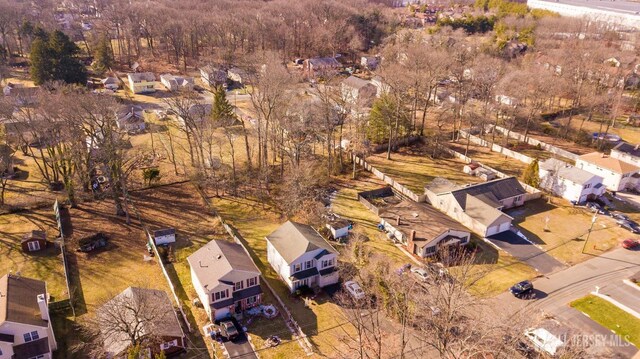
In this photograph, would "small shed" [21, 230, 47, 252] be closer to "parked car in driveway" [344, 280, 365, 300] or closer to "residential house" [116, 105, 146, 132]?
"residential house" [116, 105, 146, 132]

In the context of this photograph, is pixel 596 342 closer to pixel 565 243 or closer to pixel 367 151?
pixel 565 243

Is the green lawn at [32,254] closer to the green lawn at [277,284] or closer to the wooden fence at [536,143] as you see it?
the green lawn at [277,284]

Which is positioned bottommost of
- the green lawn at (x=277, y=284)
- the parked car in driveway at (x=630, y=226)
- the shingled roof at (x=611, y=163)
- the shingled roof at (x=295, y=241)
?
the green lawn at (x=277, y=284)

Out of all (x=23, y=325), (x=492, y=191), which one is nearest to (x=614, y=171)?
(x=492, y=191)

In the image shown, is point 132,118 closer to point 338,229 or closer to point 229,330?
point 338,229

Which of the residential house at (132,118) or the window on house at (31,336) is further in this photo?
the residential house at (132,118)

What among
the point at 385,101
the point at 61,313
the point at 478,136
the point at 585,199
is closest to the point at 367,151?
the point at 385,101

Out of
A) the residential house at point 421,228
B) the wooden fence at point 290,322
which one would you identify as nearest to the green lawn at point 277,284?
the wooden fence at point 290,322

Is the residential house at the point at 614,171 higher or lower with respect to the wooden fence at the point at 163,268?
higher
